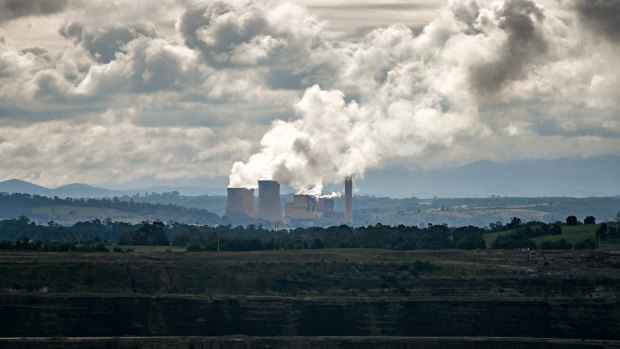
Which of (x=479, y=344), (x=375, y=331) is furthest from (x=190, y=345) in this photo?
(x=479, y=344)

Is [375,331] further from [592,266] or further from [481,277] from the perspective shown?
[592,266]

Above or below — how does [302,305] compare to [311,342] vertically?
above

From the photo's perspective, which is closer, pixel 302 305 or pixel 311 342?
pixel 311 342

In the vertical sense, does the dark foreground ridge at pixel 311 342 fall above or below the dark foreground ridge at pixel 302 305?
below

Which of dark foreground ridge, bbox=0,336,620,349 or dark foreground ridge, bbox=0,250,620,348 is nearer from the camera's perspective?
dark foreground ridge, bbox=0,336,620,349

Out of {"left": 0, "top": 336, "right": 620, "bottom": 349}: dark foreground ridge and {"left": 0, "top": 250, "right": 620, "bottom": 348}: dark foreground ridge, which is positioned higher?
{"left": 0, "top": 250, "right": 620, "bottom": 348}: dark foreground ridge
